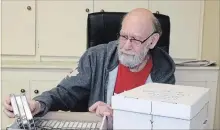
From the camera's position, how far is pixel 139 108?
71 cm

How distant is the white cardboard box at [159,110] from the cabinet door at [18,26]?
1.84m

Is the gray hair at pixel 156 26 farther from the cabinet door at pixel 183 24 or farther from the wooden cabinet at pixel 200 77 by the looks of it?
the cabinet door at pixel 183 24

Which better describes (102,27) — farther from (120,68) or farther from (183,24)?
(183,24)

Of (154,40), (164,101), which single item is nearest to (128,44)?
(154,40)

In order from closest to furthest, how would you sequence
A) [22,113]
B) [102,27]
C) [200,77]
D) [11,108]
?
[22,113], [11,108], [102,27], [200,77]

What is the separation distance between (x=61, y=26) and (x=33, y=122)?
1722 mm

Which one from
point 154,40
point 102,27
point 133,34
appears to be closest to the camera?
point 133,34

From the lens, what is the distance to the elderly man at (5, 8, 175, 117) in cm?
143

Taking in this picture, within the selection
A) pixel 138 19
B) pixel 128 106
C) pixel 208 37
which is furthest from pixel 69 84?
pixel 208 37

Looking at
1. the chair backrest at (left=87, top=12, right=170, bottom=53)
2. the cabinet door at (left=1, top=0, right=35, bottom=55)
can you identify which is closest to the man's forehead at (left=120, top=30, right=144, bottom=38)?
the chair backrest at (left=87, top=12, right=170, bottom=53)

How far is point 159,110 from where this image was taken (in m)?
0.70

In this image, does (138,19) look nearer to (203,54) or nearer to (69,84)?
(69,84)

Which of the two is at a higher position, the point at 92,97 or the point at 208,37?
the point at 208,37

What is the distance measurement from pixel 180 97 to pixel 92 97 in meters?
0.77
